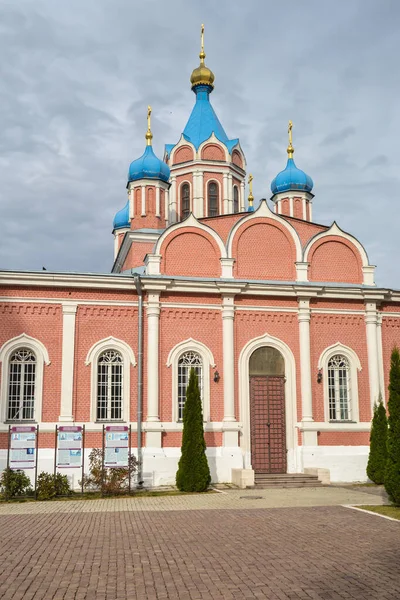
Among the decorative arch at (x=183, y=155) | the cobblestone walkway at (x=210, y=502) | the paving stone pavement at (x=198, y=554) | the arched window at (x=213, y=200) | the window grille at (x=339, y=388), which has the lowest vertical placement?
the cobblestone walkway at (x=210, y=502)

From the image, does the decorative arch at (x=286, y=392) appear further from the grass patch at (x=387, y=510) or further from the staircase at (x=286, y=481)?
the grass patch at (x=387, y=510)

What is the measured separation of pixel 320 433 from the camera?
59.8 ft

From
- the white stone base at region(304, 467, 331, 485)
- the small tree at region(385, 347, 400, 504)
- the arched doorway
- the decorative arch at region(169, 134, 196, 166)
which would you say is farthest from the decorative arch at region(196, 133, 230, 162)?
the small tree at region(385, 347, 400, 504)

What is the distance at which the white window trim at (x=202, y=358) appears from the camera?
17672mm

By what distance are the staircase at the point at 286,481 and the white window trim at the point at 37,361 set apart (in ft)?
20.0

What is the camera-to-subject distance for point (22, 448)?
1483 centimetres

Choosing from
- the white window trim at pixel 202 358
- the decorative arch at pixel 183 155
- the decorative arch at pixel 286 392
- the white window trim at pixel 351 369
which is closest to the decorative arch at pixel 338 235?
the white window trim at pixel 351 369

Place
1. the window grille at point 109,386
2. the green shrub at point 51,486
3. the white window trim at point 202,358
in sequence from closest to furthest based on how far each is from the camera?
the green shrub at point 51,486 → the window grille at point 109,386 → the white window trim at point 202,358

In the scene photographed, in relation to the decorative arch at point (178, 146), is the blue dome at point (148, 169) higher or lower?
lower

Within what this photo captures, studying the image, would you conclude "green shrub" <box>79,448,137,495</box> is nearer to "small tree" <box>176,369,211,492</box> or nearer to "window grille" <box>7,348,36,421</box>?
"small tree" <box>176,369,211,492</box>

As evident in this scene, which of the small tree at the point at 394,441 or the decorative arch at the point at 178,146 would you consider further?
the decorative arch at the point at 178,146

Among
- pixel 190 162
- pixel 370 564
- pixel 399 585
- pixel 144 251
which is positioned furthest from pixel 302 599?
pixel 190 162

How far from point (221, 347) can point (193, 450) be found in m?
3.42

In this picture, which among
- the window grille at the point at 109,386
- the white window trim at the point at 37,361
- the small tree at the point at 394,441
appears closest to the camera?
the small tree at the point at 394,441
